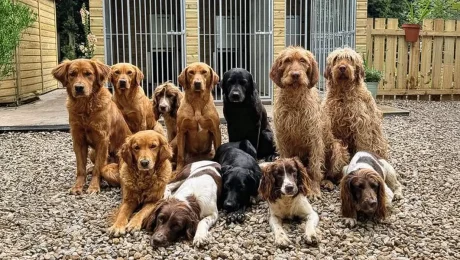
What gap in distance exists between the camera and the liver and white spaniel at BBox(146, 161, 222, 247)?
12.7 feet

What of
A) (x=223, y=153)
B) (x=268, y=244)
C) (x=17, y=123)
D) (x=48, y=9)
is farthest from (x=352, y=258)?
(x=48, y=9)

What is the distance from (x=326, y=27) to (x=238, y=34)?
7.30 feet

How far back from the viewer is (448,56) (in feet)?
43.4

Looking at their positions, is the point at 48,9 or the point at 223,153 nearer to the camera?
the point at 223,153

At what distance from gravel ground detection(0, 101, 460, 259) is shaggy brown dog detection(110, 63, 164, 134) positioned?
965 millimetres

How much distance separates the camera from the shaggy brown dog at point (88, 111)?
509 centimetres

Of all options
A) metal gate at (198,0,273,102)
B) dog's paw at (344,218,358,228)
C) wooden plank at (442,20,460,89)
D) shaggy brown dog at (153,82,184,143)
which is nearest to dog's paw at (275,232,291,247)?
dog's paw at (344,218,358,228)

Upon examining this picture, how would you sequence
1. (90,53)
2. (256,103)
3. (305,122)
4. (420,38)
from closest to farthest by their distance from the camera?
(305,122), (256,103), (90,53), (420,38)

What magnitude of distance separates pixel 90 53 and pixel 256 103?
21.2 feet

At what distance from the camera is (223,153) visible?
→ 5445mm

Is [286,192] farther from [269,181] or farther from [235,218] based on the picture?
[235,218]

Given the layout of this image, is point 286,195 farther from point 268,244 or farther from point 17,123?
point 17,123

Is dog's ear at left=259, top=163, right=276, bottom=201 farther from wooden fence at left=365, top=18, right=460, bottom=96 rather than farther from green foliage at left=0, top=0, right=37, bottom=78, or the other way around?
wooden fence at left=365, top=18, right=460, bottom=96

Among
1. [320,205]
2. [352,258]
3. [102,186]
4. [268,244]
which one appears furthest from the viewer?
[102,186]
